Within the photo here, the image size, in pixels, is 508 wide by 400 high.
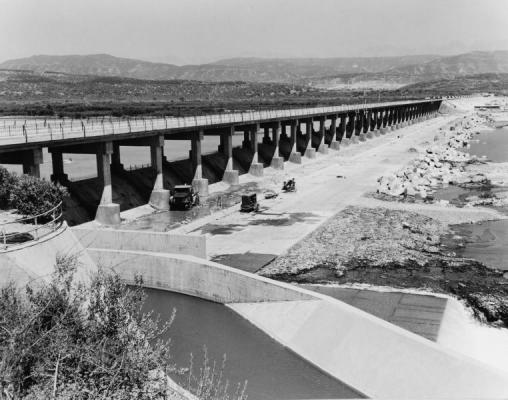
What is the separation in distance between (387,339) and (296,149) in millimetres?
74845

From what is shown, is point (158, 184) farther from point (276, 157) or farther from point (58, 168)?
point (276, 157)

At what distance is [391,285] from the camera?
3300 cm

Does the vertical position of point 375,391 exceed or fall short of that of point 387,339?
it falls short

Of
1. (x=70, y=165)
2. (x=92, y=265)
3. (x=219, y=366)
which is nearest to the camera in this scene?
(x=219, y=366)

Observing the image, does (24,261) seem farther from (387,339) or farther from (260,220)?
(260,220)

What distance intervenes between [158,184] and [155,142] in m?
4.02

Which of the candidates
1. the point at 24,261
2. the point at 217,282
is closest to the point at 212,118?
the point at 217,282

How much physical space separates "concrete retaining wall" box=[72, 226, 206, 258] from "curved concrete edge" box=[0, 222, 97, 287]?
6126 mm

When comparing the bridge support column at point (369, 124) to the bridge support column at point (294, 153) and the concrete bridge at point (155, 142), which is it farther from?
the bridge support column at point (294, 153)

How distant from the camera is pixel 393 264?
36688 mm

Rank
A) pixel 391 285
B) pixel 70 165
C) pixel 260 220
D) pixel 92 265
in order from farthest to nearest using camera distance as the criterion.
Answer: pixel 70 165
pixel 260 220
pixel 391 285
pixel 92 265

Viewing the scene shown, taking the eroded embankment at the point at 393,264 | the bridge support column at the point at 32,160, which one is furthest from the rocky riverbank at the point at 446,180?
the bridge support column at the point at 32,160

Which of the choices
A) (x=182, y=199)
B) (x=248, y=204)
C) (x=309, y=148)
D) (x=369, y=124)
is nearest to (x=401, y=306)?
(x=248, y=204)

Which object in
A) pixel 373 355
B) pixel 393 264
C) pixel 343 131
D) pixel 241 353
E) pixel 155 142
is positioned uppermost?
pixel 155 142
